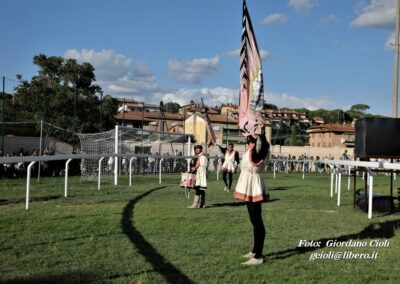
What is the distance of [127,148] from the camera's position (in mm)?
34875

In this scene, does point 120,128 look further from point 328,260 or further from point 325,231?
point 328,260

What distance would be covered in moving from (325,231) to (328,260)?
2427mm

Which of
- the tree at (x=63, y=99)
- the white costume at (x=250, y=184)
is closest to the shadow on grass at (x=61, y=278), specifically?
the white costume at (x=250, y=184)

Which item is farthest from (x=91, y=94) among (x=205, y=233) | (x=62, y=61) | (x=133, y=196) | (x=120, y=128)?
(x=205, y=233)

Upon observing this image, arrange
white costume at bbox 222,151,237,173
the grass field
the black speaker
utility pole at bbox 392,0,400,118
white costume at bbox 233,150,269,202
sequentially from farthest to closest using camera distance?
utility pole at bbox 392,0,400,118, white costume at bbox 222,151,237,173, the black speaker, white costume at bbox 233,150,269,202, the grass field

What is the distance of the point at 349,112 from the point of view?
6742 inches

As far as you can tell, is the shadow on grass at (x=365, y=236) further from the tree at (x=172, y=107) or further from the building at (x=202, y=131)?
the tree at (x=172, y=107)

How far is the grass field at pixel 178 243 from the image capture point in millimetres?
6172

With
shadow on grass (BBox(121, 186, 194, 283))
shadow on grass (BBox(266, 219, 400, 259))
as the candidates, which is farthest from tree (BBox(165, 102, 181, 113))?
shadow on grass (BBox(266, 219, 400, 259))

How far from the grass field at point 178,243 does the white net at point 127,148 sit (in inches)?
401

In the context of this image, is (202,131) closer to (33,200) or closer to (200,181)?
(200,181)

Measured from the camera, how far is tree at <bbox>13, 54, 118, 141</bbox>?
3538cm

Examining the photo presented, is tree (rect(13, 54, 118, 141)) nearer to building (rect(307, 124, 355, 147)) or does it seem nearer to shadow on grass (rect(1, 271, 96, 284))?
shadow on grass (rect(1, 271, 96, 284))

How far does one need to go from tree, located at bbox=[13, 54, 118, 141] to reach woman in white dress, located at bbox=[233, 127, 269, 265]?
88.2 ft
